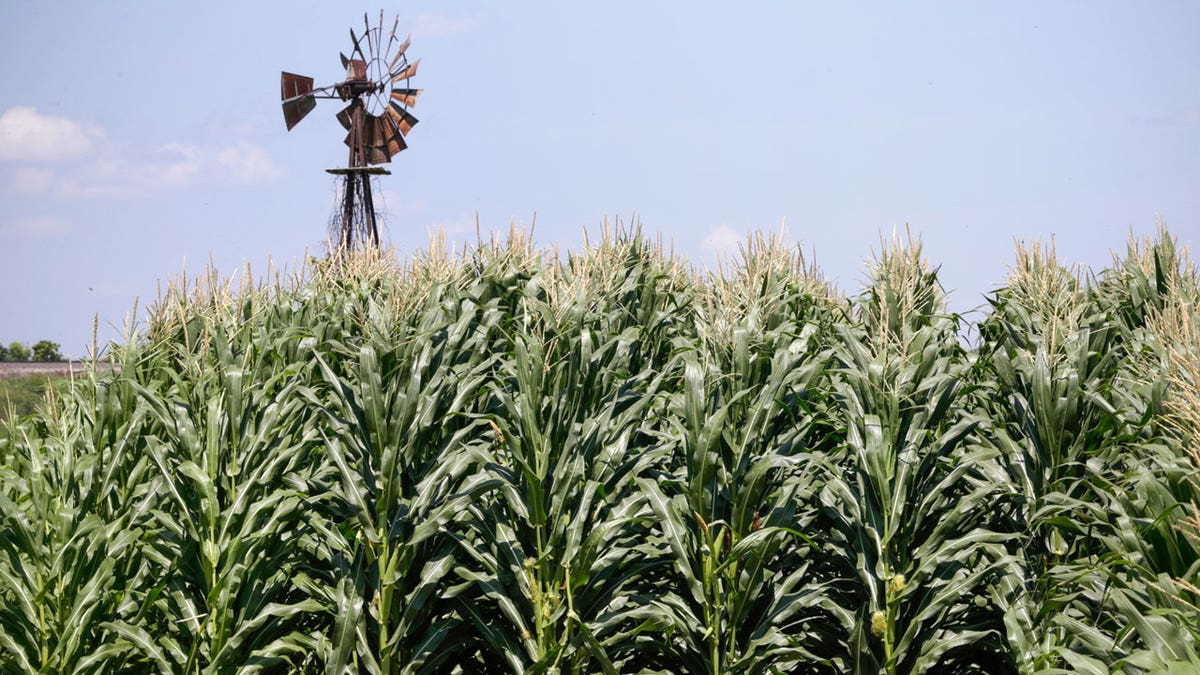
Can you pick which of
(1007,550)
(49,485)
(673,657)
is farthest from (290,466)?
(1007,550)

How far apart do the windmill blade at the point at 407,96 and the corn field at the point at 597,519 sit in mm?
23376

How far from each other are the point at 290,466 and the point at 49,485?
1867 millimetres

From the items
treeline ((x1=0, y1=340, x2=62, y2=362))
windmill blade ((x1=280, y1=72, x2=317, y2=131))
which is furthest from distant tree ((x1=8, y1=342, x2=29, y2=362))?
windmill blade ((x1=280, y1=72, x2=317, y2=131))

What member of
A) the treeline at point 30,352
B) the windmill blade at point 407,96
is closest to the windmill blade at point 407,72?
the windmill blade at point 407,96

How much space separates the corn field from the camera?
569 centimetres

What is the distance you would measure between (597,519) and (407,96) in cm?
2463

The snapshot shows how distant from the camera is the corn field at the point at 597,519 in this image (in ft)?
18.7

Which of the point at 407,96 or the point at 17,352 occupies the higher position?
the point at 407,96

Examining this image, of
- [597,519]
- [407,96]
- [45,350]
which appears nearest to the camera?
[597,519]

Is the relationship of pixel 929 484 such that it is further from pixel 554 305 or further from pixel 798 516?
pixel 554 305

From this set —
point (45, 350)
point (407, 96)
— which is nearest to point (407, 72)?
point (407, 96)

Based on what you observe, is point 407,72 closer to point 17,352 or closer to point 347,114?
point 347,114

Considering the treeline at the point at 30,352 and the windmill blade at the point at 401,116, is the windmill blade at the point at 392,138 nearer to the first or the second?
the windmill blade at the point at 401,116

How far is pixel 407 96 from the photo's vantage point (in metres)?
28.9
